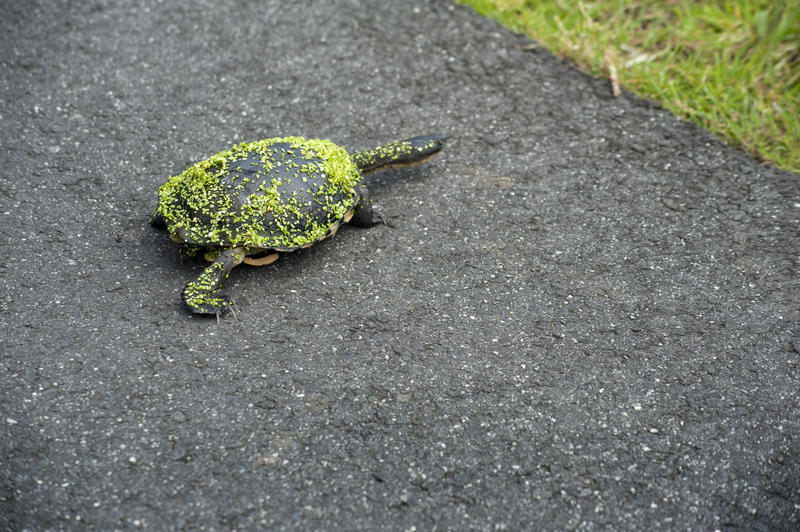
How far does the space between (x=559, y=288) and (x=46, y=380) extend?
2408mm

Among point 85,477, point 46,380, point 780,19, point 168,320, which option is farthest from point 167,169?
point 780,19

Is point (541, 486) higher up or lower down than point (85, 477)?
lower down

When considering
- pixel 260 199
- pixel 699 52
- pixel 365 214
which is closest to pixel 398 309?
pixel 365 214

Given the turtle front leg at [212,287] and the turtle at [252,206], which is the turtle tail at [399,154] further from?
the turtle front leg at [212,287]

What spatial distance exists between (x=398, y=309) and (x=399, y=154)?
105 centimetres

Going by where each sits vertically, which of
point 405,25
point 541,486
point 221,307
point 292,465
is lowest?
point 541,486

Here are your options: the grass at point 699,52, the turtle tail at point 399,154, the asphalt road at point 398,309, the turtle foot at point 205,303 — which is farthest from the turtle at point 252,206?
the grass at point 699,52

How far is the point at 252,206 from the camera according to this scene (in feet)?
10.6

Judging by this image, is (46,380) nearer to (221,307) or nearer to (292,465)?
(221,307)

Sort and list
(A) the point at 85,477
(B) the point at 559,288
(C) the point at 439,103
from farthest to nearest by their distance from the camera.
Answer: (C) the point at 439,103
(B) the point at 559,288
(A) the point at 85,477

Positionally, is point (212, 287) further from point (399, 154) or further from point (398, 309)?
point (399, 154)

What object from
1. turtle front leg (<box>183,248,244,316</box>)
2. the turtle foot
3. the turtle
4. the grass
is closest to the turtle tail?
the turtle

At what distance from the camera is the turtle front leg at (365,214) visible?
12.0ft

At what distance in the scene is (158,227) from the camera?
3.61 m
